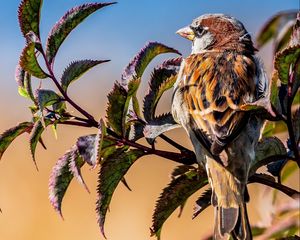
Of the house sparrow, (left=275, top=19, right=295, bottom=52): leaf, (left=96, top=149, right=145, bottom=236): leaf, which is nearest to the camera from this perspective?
(left=96, top=149, right=145, bottom=236): leaf

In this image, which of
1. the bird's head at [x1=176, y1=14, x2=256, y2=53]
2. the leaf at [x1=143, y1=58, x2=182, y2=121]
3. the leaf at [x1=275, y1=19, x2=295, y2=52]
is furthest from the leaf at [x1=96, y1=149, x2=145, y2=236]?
the bird's head at [x1=176, y1=14, x2=256, y2=53]

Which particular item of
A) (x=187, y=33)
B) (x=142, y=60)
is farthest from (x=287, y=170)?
(x=187, y=33)

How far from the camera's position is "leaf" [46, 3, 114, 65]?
77.9 inches

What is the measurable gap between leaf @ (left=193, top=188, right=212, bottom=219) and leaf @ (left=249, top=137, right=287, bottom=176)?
0.48 feet

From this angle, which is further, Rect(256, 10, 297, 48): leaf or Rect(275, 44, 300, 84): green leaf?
Rect(256, 10, 297, 48): leaf

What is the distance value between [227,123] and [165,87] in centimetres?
34

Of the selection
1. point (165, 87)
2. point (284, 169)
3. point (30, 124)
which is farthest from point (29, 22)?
point (284, 169)

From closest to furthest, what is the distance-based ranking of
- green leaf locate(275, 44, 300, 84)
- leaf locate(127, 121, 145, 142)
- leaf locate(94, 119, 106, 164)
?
green leaf locate(275, 44, 300, 84)
leaf locate(94, 119, 106, 164)
leaf locate(127, 121, 145, 142)

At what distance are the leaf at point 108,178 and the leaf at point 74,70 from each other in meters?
0.23

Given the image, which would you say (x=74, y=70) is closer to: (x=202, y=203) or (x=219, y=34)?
(x=202, y=203)

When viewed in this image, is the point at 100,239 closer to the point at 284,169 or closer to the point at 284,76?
the point at 284,169

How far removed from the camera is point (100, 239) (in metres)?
6.38

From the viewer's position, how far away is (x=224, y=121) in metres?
2.36

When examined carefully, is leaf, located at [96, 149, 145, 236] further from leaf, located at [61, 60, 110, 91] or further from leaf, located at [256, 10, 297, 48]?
leaf, located at [256, 10, 297, 48]
